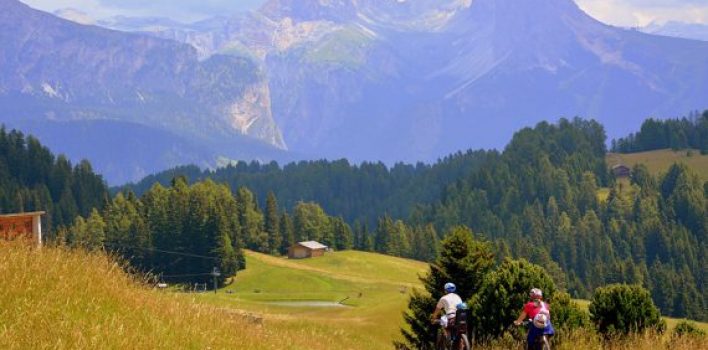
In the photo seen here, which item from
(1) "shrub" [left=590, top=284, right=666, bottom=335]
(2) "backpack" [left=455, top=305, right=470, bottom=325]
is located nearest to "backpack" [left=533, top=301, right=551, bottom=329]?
(2) "backpack" [left=455, top=305, right=470, bottom=325]

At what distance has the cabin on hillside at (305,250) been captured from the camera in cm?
15150

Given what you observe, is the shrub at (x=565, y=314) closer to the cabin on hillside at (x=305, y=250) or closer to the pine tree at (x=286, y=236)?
the cabin on hillside at (x=305, y=250)

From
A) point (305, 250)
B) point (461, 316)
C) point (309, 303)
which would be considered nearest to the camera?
point (461, 316)

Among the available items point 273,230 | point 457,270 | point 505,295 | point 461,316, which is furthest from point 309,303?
point 461,316

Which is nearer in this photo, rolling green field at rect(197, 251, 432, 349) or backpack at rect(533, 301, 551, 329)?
backpack at rect(533, 301, 551, 329)

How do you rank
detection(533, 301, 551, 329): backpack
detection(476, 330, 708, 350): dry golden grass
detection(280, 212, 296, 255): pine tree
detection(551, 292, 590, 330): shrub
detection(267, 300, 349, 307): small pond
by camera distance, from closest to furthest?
detection(533, 301, 551, 329): backpack, detection(476, 330, 708, 350): dry golden grass, detection(551, 292, 590, 330): shrub, detection(267, 300, 349, 307): small pond, detection(280, 212, 296, 255): pine tree

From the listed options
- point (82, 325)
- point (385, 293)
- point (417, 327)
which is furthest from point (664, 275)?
point (82, 325)

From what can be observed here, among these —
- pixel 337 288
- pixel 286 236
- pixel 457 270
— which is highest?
pixel 286 236

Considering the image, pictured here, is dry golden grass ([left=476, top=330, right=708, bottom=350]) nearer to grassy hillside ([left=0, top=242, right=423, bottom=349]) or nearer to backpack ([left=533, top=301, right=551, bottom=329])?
backpack ([left=533, top=301, right=551, bottom=329])

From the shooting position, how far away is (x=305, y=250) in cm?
15225

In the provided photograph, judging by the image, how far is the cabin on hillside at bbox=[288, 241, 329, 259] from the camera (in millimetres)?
151500

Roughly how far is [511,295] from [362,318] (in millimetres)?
33419

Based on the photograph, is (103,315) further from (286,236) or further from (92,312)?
(286,236)

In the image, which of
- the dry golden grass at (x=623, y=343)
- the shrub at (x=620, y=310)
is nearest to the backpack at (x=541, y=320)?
the dry golden grass at (x=623, y=343)
